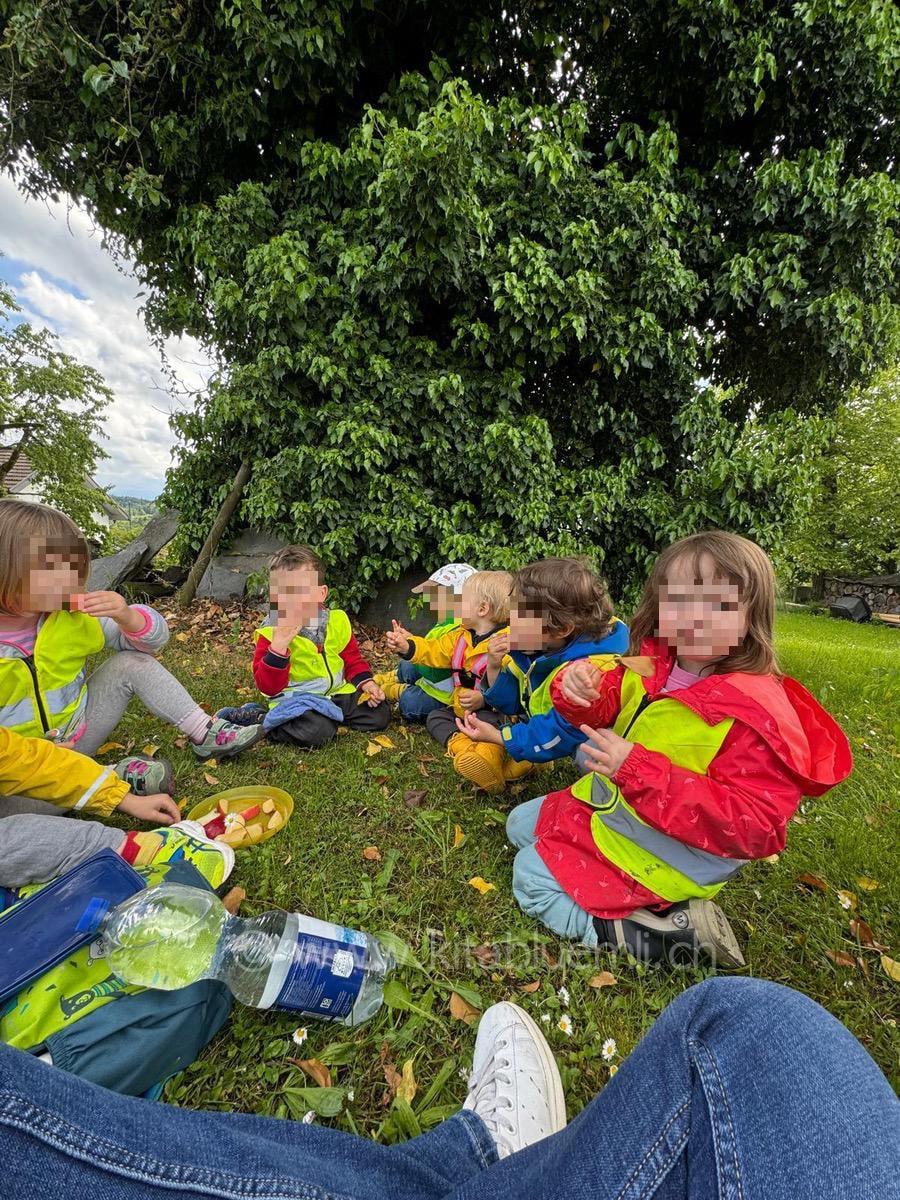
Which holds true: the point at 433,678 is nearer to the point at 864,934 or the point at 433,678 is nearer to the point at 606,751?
the point at 606,751

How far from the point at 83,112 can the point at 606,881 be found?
9.59 meters

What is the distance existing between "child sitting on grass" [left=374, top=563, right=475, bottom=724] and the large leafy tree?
1.95m

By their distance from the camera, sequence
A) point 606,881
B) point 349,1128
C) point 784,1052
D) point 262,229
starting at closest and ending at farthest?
point 784,1052
point 349,1128
point 606,881
point 262,229

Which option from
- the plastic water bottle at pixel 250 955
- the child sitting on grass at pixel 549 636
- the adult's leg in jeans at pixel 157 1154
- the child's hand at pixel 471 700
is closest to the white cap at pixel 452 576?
A: the child's hand at pixel 471 700

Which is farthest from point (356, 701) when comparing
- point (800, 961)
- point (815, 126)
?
point (815, 126)

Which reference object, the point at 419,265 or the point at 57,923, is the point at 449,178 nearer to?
the point at 419,265

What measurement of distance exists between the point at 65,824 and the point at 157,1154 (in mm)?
1642

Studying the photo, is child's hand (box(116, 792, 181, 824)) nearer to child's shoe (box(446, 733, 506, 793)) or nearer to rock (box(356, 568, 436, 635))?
child's shoe (box(446, 733, 506, 793))

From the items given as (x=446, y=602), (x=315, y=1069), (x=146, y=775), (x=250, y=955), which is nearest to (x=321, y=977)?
(x=315, y=1069)

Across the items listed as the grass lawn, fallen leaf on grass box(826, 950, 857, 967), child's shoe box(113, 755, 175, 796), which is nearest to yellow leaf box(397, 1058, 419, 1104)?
the grass lawn

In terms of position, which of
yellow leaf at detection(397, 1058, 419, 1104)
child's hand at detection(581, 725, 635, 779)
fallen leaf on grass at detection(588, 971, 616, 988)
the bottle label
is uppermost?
child's hand at detection(581, 725, 635, 779)

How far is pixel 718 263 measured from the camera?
6.71 m

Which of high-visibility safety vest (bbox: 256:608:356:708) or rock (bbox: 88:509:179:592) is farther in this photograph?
rock (bbox: 88:509:179:592)

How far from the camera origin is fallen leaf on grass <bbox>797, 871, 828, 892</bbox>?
2.68m
